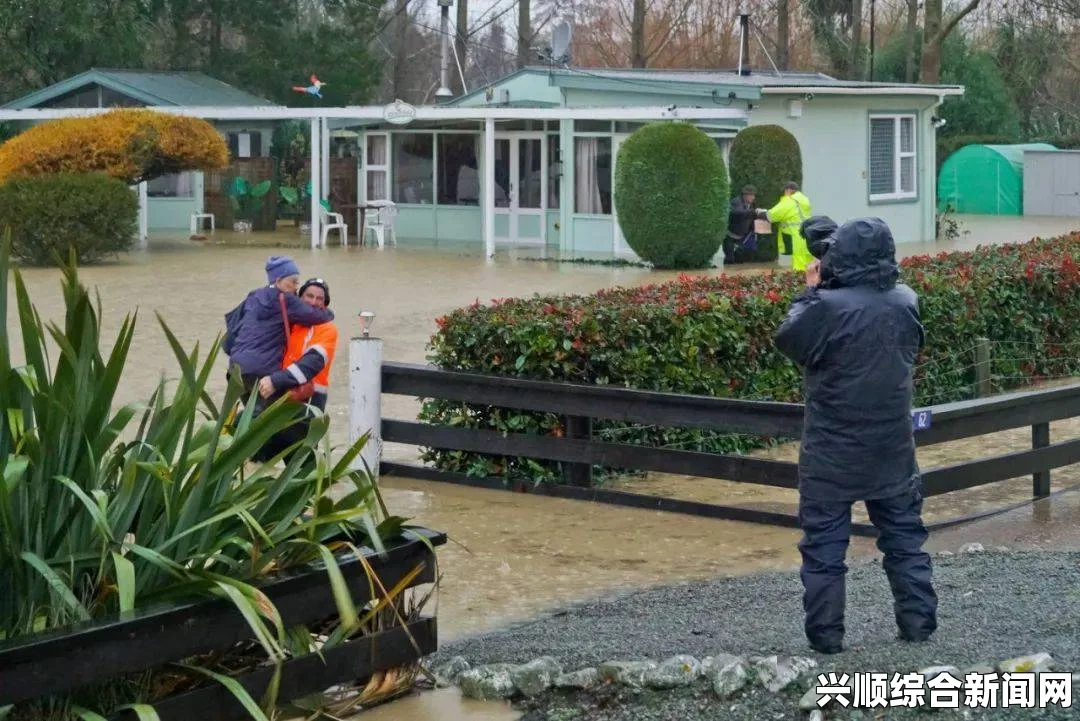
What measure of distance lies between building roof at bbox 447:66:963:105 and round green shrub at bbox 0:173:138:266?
877cm

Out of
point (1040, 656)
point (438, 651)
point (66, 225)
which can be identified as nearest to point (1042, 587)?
point (1040, 656)

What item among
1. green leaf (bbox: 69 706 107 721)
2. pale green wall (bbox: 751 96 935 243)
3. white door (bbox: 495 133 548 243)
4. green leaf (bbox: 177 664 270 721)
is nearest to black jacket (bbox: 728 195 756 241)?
pale green wall (bbox: 751 96 935 243)

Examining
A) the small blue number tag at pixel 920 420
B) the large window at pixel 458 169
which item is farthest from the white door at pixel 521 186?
the small blue number tag at pixel 920 420

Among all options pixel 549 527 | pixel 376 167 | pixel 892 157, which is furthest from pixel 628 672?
pixel 376 167

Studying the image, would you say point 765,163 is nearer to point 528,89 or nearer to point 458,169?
point 528,89

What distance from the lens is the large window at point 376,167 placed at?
3266 cm

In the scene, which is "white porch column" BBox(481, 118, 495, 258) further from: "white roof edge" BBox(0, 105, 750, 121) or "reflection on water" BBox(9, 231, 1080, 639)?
"reflection on water" BBox(9, 231, 1080, 639)

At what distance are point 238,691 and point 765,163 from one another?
74.7ft

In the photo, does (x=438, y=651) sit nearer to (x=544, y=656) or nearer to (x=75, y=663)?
(x=544, y=656)

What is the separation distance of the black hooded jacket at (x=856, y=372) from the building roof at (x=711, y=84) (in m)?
21.7

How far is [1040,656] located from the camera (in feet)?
16.1

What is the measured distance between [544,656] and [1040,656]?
192 cm

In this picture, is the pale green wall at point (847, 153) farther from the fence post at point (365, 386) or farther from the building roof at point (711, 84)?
the fence post at point (365, 386)

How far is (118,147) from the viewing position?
27.1m
